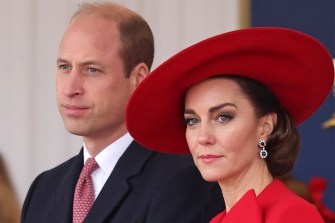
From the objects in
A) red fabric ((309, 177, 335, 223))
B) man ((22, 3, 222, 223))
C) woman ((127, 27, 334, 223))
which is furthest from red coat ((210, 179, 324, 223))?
red fabric ((309, 177, 335, 223))

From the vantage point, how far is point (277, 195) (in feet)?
7.72

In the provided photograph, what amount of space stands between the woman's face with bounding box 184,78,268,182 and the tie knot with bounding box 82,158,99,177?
478 mm

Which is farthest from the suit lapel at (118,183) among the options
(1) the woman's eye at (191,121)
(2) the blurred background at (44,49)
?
(2) the blurred background at (44,49)

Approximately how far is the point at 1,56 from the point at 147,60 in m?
1.84

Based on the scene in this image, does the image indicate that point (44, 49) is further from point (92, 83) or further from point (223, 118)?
point (223, 118)

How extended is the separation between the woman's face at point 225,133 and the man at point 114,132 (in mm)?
276

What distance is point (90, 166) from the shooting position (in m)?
2.85

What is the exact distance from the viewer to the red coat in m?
2.26

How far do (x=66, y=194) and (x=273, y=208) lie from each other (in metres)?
0.75

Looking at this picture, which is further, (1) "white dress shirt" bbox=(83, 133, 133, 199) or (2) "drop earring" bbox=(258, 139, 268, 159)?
(1) "white dress shirt" bbox=(83, 133, 133, 199)

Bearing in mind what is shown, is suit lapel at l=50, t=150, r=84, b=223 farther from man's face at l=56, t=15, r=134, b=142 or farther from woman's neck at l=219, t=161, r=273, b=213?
woman's neck at l=219, t=161, r=273, b=213

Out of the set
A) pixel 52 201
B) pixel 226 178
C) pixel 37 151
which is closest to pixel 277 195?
pixel 226 178

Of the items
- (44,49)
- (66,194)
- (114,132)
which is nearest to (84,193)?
(66,194)

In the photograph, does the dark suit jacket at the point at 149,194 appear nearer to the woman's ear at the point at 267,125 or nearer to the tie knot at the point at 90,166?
the tie knot at the point at 90,166
